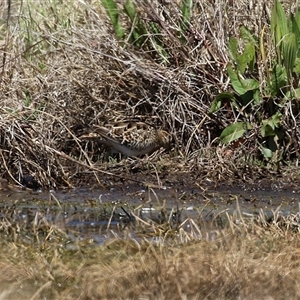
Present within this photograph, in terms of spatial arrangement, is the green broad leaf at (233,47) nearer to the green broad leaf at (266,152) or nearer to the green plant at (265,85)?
the green plant at (265,85)

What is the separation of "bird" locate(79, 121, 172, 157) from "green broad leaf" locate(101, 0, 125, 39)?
73cm

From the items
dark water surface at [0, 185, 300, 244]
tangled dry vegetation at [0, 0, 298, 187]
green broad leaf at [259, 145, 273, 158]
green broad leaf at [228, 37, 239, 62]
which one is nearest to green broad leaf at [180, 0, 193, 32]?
tangled dry vegetation at [0, 0, 298, 187]

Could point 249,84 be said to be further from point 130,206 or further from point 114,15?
point 130,206

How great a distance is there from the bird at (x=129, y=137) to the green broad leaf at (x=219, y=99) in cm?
43

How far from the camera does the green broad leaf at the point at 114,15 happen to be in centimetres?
789

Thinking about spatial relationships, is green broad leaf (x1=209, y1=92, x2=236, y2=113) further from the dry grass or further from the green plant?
the dry grass

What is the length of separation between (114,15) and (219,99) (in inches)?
42.8

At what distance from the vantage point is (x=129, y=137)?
780 centimetres

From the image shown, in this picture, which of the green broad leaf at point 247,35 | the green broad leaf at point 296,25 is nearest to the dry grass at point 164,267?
the green broad leaf at point 296,25

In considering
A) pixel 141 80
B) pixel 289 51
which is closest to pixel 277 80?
pixel 289 51

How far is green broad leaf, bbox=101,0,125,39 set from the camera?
25.9ft

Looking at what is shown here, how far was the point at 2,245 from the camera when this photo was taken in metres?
5.63

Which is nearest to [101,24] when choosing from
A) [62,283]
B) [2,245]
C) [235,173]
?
[235,173]

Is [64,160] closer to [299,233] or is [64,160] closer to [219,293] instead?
[299,233]
